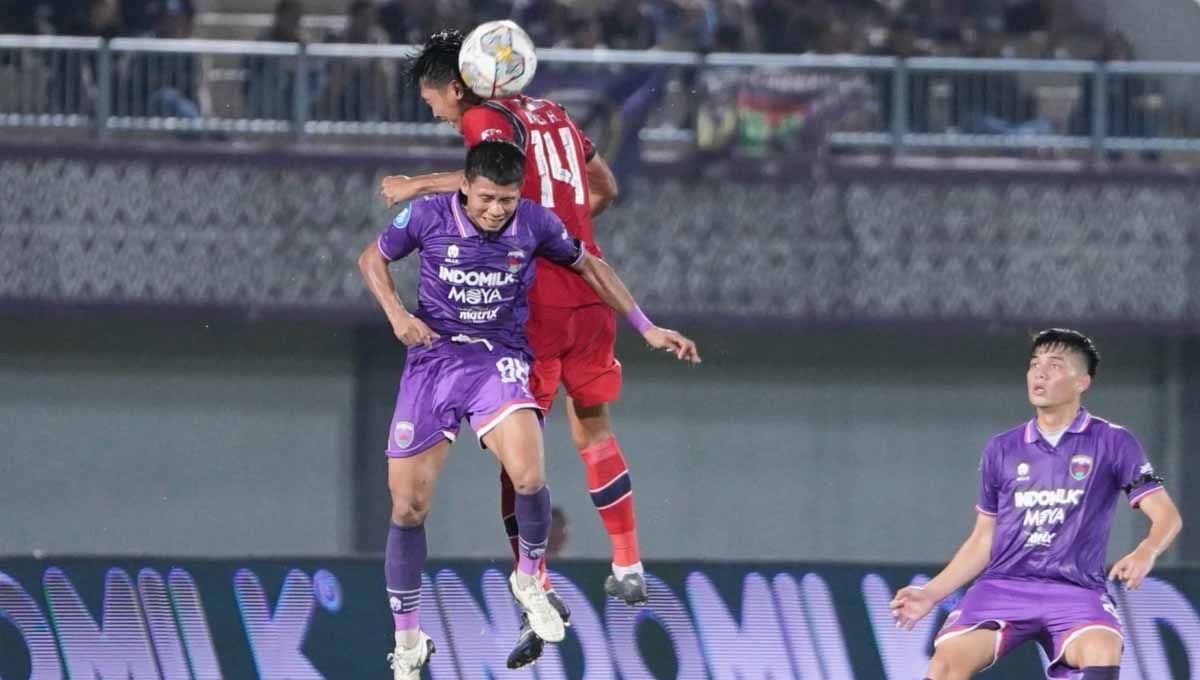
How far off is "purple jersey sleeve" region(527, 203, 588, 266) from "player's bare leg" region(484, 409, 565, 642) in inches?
20.8

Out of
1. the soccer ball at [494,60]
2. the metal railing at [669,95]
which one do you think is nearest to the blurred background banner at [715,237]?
the metal railing at [669,95]

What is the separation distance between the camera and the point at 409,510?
7672mm

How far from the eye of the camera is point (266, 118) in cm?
1401

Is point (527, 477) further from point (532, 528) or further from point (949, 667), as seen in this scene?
point (949, 667)

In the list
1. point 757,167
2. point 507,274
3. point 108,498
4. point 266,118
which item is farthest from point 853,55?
point 507,274

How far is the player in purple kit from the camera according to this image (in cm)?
747

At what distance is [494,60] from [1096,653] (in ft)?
9.81

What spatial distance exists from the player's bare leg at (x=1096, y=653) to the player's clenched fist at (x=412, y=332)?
2.64 meters

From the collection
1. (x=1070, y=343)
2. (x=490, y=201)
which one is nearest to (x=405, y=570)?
(x=490, y=201)

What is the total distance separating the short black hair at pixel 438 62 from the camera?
7.63m

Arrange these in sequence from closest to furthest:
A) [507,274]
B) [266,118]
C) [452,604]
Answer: [507,274]
[452,604]
[266,118]

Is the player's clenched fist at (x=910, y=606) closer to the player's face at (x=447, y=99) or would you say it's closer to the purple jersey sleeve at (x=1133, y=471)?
the purple jersey sleeve at (x=1133, y=471)

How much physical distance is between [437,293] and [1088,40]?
935 cm

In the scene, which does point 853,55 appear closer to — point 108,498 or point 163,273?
point 163,273
